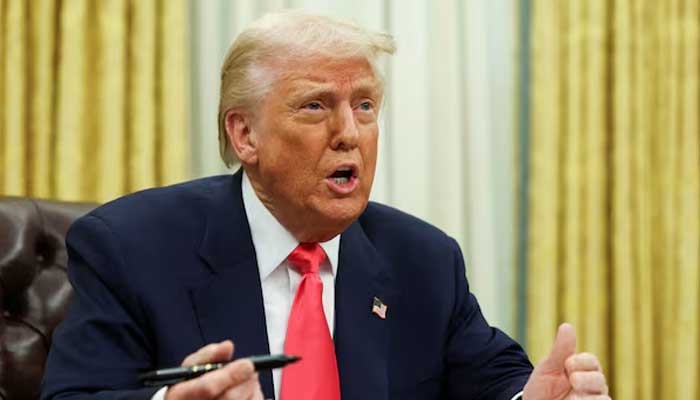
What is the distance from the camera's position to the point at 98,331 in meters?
2.11

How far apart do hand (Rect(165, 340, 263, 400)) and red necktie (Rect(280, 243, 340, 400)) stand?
0.48 m

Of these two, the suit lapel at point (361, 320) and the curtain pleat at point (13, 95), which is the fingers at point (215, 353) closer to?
the suit lapel at point (361, 320)

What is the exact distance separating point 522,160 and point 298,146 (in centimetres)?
204

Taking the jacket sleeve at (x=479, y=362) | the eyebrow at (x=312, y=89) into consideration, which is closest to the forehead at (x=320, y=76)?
the eyebrow at (x=312, y=89)

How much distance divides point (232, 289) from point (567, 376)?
745mm

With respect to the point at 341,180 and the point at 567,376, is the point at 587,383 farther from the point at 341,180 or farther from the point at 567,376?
the point at 341,180

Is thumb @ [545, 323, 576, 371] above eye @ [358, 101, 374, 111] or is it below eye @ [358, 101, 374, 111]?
below

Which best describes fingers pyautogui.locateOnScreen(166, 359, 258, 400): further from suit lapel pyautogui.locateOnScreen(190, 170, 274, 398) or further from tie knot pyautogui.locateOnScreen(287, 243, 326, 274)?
tie knot pyautogui.locateOnScreen(287, 243, 326, 274)

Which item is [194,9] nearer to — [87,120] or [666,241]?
[87,120]

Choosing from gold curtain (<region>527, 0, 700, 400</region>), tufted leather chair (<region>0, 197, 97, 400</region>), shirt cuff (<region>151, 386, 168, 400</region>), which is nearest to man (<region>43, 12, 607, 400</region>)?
shirt cuff (<region>151, 386, 168, 400</region>)

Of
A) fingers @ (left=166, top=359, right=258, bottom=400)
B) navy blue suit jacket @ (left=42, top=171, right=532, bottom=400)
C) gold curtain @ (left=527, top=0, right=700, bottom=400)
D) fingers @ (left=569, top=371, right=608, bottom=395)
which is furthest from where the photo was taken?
gold curtain @ (left=527, top=0, right=700, bottom=400)

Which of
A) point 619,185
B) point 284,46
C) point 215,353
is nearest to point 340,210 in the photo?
point 284,46

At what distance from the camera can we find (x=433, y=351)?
98.2 inches

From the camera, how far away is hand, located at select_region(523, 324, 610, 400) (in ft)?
6.53
